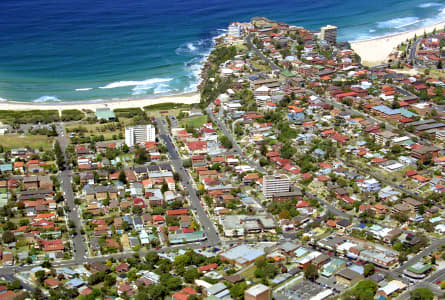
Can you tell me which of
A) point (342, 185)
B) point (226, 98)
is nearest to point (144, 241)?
point (342, 185)

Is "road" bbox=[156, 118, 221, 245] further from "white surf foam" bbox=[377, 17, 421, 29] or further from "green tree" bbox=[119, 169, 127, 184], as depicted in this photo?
"white surf foam" bbox=[377, 17, 421, 29]

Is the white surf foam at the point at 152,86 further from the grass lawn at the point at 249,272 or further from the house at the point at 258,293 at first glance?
the house at the point at 258,293

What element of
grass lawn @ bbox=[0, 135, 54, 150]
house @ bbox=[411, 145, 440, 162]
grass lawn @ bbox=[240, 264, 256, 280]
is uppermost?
grass lawn @ bbox=[0, 135, 54, 150]

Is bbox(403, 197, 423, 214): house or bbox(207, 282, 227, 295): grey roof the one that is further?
bbox(403, 197, 423, 214): house

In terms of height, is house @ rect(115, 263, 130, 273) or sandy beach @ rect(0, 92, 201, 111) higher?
sandy beach @ rect(0, 92, 201, 111)

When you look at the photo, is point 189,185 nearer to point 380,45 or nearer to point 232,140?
point 232,140

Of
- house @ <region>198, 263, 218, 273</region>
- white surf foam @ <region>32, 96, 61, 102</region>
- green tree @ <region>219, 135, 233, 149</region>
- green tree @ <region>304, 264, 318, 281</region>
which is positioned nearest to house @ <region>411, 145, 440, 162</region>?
green tree @ <region>219, 135, 233, 149</region>
